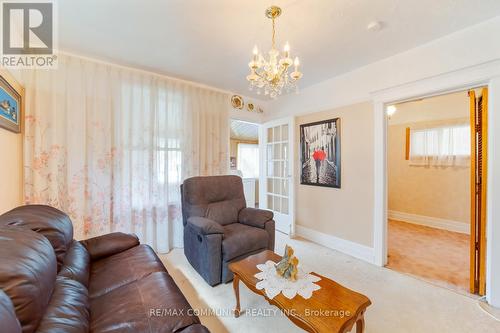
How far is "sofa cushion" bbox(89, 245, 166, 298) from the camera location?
53.6 inches

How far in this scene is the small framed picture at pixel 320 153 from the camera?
3.08 metres

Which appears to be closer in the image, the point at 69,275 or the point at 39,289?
the point at 39,289

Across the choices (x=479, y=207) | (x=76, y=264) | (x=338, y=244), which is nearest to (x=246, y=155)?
(x=338, y=244)

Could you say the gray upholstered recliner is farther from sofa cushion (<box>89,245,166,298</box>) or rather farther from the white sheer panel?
the white sheer panel

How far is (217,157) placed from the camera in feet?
11.3

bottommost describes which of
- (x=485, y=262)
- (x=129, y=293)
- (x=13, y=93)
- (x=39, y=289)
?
(x=485, y=262)

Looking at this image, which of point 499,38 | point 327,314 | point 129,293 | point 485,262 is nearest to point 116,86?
point 129,293

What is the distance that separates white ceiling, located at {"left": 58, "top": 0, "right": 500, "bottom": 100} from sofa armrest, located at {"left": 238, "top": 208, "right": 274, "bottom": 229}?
6.18 feet

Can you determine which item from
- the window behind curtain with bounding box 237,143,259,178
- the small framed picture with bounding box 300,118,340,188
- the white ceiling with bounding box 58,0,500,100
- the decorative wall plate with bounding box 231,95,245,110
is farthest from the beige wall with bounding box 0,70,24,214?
the window behind curtain with bounding box 237,143,259,178

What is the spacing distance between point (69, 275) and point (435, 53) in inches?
141

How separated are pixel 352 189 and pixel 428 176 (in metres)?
2.52

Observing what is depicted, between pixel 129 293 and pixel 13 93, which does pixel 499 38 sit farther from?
pixel 13 93

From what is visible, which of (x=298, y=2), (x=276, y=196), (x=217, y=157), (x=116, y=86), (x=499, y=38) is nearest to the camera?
(x=298, y=2)

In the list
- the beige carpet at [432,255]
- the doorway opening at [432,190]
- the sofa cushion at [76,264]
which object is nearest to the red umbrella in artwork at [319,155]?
the doorway opening at [432,190]
